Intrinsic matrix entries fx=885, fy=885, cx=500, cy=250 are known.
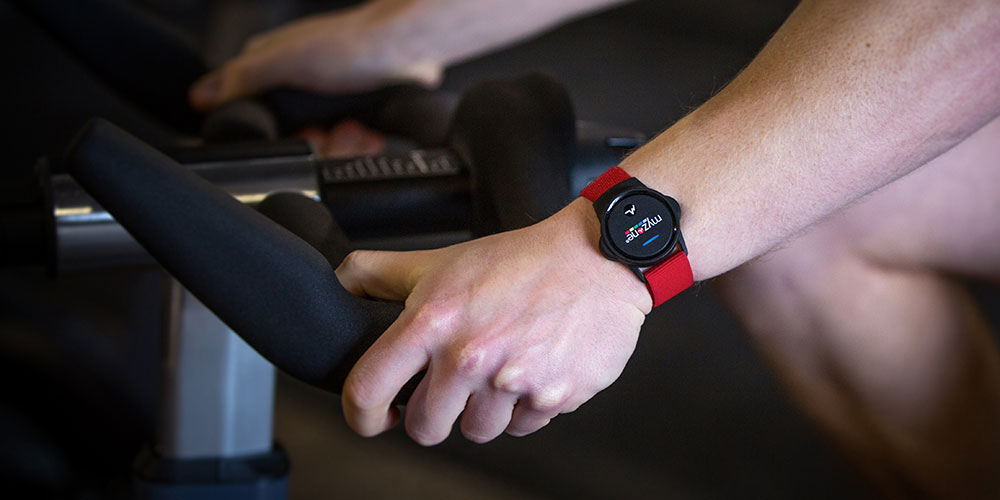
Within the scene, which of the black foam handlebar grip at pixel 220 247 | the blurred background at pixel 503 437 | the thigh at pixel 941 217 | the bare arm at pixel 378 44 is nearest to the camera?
the black foam handlebar grip at pixel 220 247

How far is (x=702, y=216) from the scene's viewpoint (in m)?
0.52

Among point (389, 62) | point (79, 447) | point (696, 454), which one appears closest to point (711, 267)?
point (389, 62)

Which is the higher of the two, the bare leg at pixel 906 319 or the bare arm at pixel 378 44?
the bare arm at pixel 378 44

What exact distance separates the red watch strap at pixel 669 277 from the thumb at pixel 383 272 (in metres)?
0.13

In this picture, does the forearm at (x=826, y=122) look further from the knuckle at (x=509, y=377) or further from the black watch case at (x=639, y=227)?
the knuckle at (x=509, y=377)

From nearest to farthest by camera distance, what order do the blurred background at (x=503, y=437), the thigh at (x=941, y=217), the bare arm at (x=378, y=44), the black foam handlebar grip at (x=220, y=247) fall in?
the black foam handlebar grip at (x=220, y=247)
the thigh at (x=941, y=217)
the bare arm at (x=378, y=44)
the blurred background at (x=503, y=437)

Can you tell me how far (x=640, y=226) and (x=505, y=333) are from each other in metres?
0.10

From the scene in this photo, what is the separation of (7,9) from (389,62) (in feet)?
2.74

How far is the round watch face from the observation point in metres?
0.50

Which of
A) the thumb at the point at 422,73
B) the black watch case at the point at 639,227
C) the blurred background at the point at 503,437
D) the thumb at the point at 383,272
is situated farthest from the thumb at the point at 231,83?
the black watch case at the point at 639,227

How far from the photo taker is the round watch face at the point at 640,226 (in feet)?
1.65

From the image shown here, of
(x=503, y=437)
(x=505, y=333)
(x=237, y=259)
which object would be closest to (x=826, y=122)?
(x=505, y=333)

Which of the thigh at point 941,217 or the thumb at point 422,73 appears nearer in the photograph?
the thigh at point 941,217

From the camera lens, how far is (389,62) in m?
0.98
